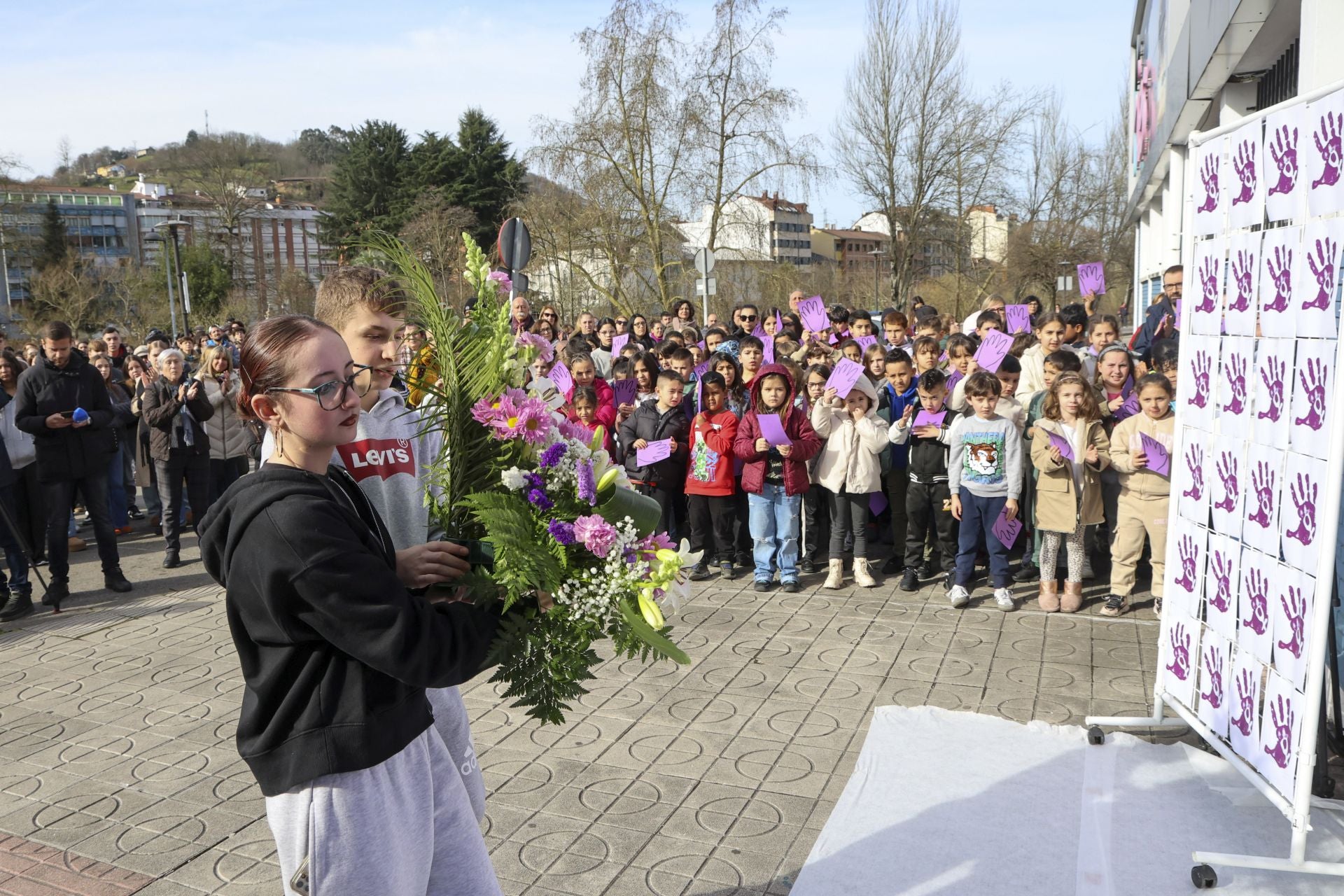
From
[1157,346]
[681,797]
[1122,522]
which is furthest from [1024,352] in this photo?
[681,797]

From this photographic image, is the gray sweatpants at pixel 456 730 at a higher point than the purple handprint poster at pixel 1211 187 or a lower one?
lower

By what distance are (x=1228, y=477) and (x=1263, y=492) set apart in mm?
274

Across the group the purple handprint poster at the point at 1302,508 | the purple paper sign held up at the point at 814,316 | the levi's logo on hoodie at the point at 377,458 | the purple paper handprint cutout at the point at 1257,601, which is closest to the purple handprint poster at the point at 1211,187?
the purple handprint poster at the point at 1302,508

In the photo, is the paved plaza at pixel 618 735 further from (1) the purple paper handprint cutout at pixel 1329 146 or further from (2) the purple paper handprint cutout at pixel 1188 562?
(1) the purple paper handprint cutout at pixel 1329 146

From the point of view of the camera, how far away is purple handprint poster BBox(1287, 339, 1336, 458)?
11.0ft

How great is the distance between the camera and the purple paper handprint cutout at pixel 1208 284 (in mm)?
4121

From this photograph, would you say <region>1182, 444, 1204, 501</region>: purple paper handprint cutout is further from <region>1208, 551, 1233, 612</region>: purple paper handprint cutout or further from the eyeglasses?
the eyeglasses

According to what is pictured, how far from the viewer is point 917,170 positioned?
111 feet

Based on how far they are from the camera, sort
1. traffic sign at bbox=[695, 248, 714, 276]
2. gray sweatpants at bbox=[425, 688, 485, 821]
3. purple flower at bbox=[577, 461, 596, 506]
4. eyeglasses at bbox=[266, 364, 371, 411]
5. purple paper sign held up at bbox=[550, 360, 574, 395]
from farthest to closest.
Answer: traffic sign at bbox=[695, 248, 714, 276]
purple paper sign held up at bbox=[550, 360, 574, 395]
gray sweatpants at bbox=[425, 688, 485, 821]
purple flower at bbox=[577, 461, 596, 506]
eyeglasses at bbox=[266, 364, 371, 411]

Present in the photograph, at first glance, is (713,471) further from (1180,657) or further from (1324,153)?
(1324,153)

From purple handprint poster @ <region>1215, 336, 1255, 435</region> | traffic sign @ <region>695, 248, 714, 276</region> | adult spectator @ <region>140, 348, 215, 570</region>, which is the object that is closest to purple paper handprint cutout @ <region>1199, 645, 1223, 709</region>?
purple handprint poster @ <region>1215, 336, 1255, 435</region>

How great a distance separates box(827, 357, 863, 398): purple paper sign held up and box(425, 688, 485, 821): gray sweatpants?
5.31m

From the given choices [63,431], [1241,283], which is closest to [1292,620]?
[1241,283]

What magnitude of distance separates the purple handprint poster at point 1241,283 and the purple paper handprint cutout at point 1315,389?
40 cm
